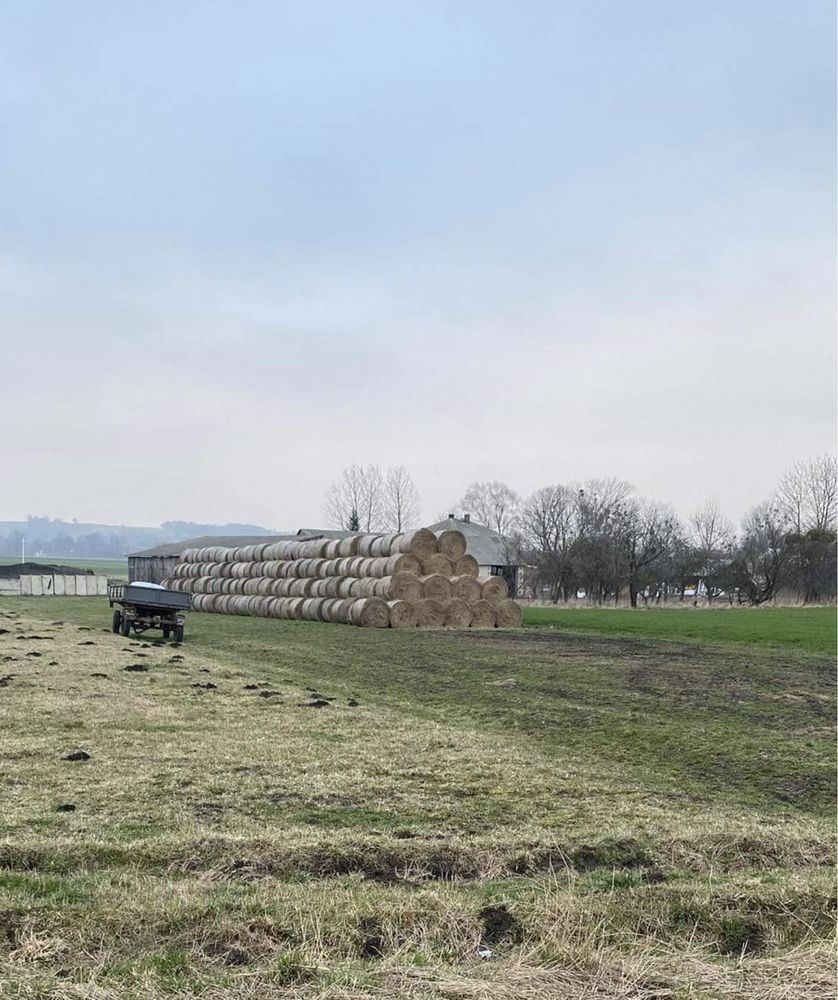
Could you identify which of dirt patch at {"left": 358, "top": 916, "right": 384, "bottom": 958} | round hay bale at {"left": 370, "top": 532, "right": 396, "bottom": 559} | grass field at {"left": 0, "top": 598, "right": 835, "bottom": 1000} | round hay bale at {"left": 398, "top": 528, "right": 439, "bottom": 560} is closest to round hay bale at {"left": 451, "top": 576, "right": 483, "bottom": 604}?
round hay bale at {"left": 398, "top": 528, "right": 439, "bottom": 560}

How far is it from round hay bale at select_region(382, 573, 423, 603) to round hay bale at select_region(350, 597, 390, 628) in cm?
46

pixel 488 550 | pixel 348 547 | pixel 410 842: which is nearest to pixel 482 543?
pixel 488 550

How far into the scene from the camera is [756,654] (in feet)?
71.4

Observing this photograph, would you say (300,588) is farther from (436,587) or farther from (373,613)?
(436,587)

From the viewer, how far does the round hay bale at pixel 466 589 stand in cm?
3183

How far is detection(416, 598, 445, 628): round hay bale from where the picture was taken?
30953 millimetres

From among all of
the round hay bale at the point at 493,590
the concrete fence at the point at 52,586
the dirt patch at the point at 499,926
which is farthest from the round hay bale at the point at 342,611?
the concrete fence at the point at 52,586

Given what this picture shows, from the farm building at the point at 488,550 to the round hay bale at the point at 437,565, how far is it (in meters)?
28.5

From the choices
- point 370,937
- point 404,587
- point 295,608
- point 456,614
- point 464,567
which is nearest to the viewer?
point 370,937

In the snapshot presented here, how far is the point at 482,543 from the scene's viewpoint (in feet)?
215

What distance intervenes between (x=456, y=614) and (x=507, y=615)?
6.73ft

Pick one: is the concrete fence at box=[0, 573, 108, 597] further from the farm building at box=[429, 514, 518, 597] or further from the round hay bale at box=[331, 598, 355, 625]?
the round hay bale at box=[331, 598, 355, 625]

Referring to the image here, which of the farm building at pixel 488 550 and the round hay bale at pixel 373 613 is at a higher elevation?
the farm building at pixel 488 550

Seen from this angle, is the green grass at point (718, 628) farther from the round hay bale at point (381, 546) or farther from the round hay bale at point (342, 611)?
the round hay bale at point (342, 611)
